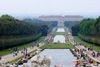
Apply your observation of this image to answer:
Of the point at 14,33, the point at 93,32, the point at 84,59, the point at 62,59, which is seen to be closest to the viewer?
the point at 84,59

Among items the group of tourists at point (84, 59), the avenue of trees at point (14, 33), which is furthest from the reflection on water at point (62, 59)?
the avenue of trees at point (14, 33)

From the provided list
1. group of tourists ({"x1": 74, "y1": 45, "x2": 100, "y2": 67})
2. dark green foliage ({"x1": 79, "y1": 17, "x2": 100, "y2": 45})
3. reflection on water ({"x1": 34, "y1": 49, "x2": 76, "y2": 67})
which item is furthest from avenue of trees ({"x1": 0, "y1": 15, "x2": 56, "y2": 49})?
group of tourists ({"x1": 74, "y1": 45, "x2": 100, "y2": 67})

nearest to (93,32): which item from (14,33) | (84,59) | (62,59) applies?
(14,33)

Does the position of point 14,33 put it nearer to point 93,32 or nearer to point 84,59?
point 93,32

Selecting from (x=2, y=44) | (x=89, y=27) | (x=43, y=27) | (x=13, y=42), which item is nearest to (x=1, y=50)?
(x=2, y=44)

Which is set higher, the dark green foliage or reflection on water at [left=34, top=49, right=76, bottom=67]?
reflection on water at [left=34, top=49, right=76, bottom=67]

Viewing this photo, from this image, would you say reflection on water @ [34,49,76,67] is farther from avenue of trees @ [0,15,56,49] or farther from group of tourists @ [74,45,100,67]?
avenue of trees @ [0,15,56,49]

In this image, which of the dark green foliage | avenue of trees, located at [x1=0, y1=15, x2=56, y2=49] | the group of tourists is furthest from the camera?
the dark green foliage

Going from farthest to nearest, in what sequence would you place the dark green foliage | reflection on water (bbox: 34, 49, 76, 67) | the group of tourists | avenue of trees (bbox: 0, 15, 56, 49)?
the dark green foliage → avenue of trees (bbox: 0, 15, 56, 49) → reflection on water (bbox: 34, 49, 76, 67) → the group of tourists

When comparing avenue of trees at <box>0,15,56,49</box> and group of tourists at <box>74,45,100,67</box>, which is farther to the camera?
avenue of trees at <box>0,15,56,49</box>

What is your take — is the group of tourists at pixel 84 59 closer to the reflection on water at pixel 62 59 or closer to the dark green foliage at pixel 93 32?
the reflection on water at pixel 62 59

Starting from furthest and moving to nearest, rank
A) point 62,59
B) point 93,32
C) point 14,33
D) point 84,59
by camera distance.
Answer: point 93,32
point 14,33
point 62,59
point 84,59
